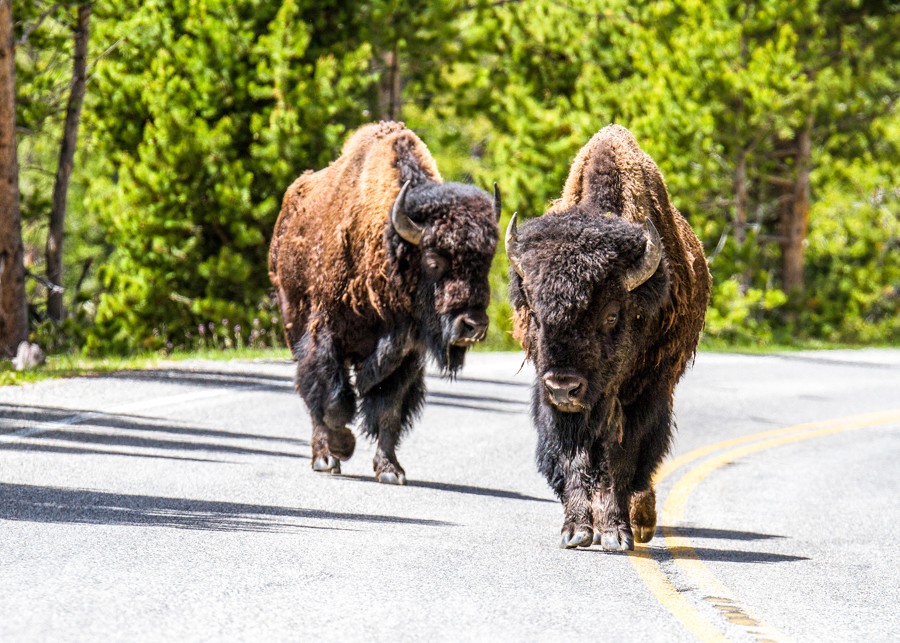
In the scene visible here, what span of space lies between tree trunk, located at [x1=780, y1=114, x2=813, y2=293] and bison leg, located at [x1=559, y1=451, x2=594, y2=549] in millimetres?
27551

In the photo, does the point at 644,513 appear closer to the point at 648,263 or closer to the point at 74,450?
the point at 648,263

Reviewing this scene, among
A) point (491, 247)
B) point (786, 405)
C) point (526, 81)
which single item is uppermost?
point (526, 81)

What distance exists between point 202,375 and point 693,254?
9198mm

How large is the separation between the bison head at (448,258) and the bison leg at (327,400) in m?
0.69

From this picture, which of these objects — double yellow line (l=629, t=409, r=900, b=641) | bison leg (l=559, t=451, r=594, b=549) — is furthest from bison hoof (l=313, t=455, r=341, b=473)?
bison leg (l=559, t=451, r=594, b=549)

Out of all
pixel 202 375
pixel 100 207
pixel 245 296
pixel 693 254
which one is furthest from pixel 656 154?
pixel 693 254

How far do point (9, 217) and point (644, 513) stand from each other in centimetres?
1327

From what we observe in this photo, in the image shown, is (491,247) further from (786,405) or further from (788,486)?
(786,405)

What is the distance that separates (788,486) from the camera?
12.0 meters

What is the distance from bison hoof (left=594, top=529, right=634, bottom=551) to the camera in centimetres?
812

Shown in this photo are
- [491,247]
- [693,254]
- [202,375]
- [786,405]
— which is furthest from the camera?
[786,405]

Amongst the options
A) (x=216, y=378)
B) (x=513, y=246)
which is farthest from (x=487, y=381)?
(x=513, y=246)

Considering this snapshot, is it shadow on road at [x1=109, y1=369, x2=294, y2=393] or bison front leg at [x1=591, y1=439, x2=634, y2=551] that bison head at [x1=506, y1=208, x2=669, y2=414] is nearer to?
bison front leg at [x1=591, y1=439, x2=634, y2=551]

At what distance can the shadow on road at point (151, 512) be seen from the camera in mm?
8180
